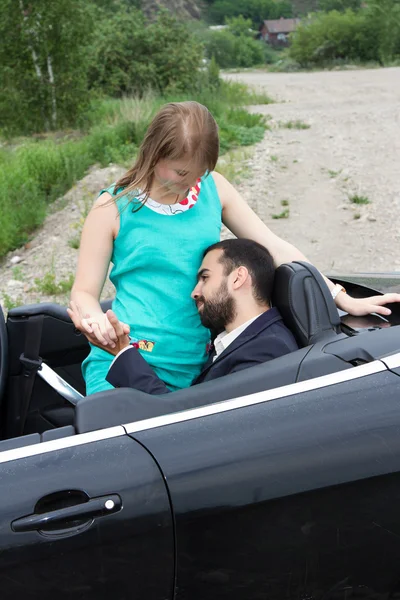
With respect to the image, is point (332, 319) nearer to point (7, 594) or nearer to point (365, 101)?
point (7, 594)

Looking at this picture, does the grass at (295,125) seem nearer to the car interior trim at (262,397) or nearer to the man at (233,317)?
the man at (233,317)

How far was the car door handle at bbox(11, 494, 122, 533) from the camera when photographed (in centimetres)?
172

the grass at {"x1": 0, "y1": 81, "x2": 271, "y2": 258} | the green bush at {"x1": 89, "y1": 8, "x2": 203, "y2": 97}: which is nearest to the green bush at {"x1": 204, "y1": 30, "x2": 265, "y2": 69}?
the green bush at {"x1": 89, "y1": 8, "x2": 203, "y2": 97}

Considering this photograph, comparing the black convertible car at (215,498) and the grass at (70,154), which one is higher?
the black convertible car at (215,498)

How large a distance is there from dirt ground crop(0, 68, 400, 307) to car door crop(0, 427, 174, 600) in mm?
3575

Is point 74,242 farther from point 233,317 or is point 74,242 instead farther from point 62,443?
point 62,443

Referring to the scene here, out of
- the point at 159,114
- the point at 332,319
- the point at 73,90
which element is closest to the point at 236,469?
the point at 332,319

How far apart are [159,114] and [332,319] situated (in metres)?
0.83

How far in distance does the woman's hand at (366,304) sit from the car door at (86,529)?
1066 mm

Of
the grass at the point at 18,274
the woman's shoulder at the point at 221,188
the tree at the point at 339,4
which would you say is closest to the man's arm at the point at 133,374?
the woman's shoulder at the point at 221,188

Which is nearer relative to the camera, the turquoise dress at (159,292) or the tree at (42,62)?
the turquoise dress at (159,292)

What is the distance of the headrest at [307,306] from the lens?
236 cm

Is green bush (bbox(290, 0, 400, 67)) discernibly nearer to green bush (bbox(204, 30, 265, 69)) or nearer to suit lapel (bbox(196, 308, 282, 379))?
Result: green bush (bbox(204, 30, 265, 69))

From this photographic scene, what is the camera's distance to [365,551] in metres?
1.86
